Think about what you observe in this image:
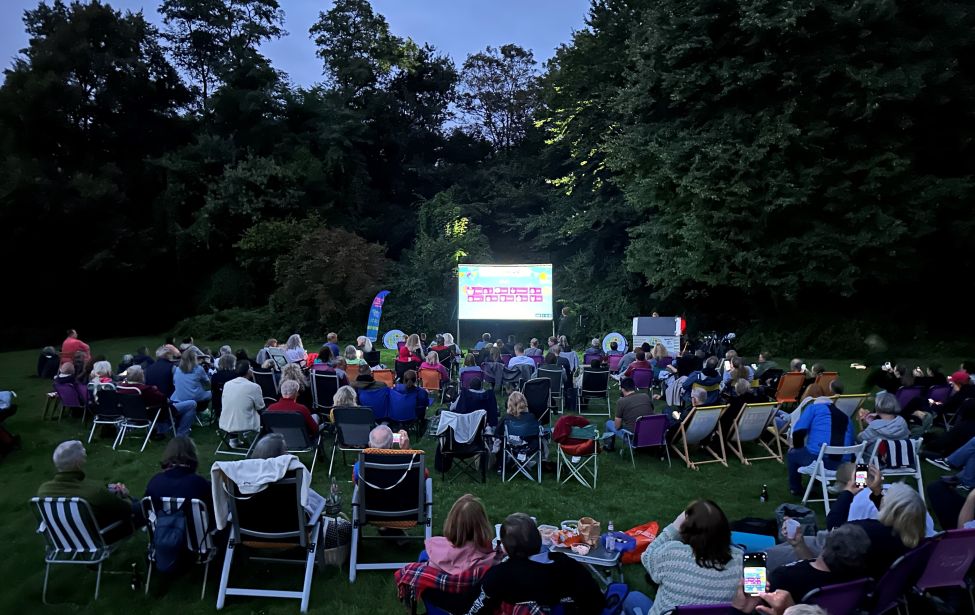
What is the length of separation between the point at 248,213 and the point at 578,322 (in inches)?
507

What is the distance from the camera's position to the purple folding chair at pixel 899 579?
10.5 ft

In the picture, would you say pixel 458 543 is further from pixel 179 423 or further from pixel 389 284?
pixel 389 284

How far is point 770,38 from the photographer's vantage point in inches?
623

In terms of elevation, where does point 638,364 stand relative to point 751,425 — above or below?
above

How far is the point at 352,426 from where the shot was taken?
654 cm

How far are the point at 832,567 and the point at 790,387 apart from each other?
23.8ft

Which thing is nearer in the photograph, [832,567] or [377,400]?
[832,567]

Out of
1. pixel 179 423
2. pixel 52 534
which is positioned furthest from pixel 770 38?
pixel 52 534

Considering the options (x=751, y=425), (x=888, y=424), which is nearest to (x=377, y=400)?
(x=751, y=425)

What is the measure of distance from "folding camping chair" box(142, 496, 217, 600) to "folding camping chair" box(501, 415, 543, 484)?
328cm

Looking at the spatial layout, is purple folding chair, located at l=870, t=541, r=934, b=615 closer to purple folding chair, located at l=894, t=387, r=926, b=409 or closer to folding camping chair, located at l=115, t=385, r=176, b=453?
purple folding chair, located at l=894, t=387, r=926, b=409

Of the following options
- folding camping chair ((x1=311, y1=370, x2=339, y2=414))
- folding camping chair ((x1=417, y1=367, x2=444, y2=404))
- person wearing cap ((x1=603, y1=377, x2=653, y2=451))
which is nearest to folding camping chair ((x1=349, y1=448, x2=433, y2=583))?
person wearing cap ((x1=603, y1=377, x2=653, y2=451))

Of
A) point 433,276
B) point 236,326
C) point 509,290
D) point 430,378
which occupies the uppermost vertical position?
point 433,276

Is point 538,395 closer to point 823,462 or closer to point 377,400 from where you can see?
point 377,400
